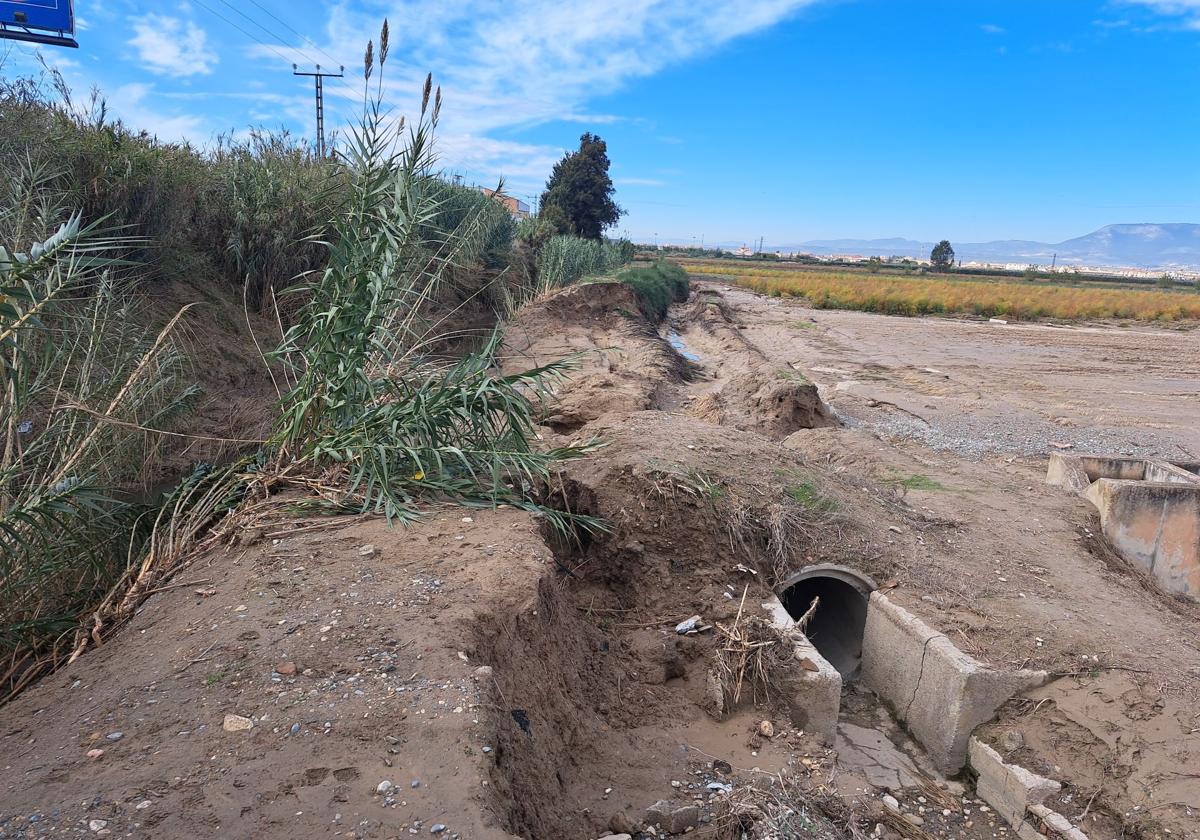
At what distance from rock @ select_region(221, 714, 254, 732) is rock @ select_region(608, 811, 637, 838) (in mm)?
1466

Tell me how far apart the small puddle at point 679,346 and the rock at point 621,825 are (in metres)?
14.9

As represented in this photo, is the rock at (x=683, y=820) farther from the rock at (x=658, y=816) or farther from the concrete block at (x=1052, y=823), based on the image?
the concrete block at (x=1052, y=823)

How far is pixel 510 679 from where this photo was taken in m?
3.30

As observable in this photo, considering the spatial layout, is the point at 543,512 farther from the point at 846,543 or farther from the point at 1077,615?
the point at 1077,615

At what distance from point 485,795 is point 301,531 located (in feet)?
6.79

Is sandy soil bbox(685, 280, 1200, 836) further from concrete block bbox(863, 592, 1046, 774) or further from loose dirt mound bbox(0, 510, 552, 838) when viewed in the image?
loose dirt mound bbox(0, 510, 552, 838)

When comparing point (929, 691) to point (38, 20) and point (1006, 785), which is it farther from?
point (38, 20)

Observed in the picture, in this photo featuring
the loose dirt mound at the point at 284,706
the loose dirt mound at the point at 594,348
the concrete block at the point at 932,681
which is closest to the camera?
the loose dirt mound at the point at 284,706

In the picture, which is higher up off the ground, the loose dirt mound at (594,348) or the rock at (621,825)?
the loose dirt mound at (594,348)

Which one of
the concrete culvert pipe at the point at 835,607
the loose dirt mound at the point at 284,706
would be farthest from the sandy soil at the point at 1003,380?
the loose dirt mound at the point at 284,706

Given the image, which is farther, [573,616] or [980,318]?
[980,318]

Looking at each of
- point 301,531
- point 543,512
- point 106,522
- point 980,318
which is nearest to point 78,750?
point 301,531

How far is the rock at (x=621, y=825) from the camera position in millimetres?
3182

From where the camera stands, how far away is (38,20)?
1021 cm
